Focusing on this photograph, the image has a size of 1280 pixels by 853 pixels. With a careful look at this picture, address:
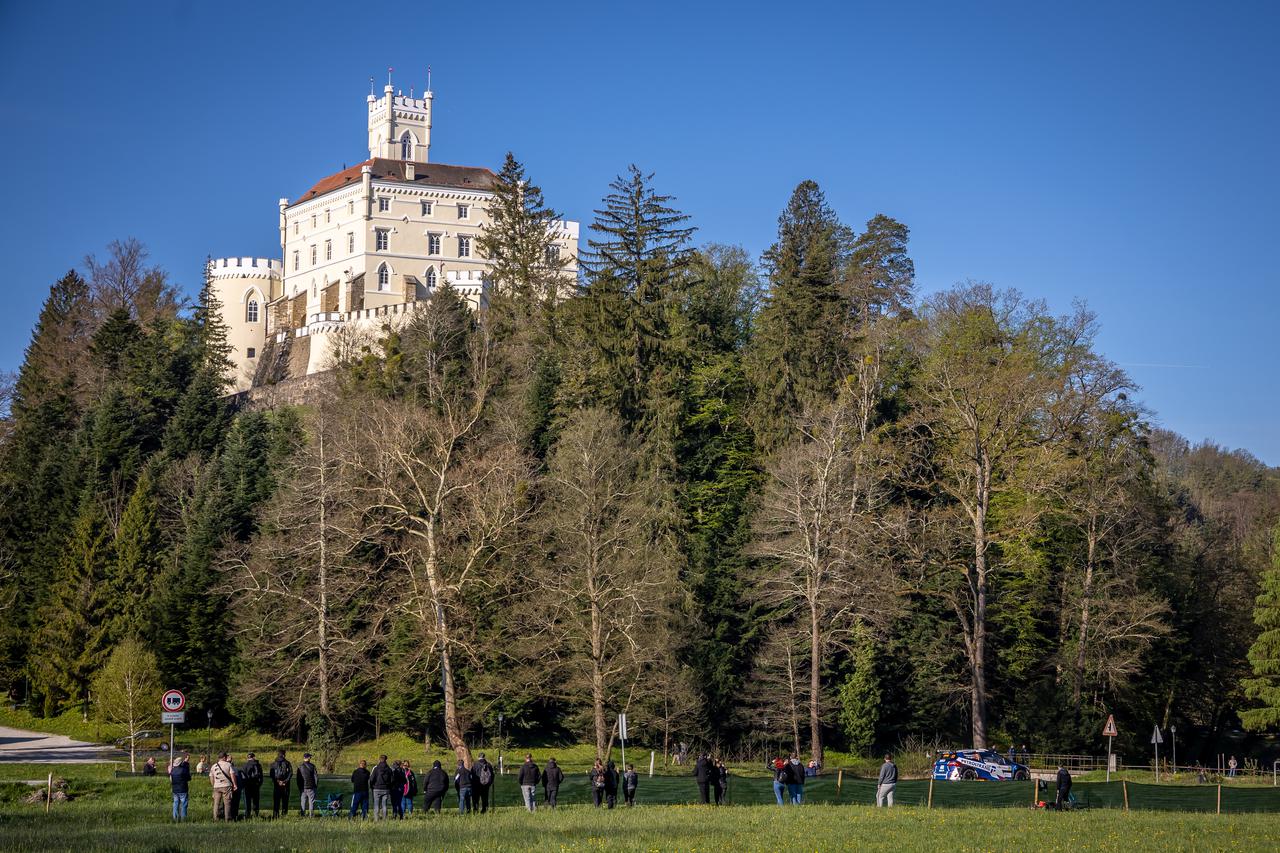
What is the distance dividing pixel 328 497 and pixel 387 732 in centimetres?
1010

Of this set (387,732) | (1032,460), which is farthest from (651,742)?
(1032,460)

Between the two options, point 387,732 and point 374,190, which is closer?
point 387,732

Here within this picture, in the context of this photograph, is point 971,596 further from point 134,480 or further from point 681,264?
point 134,480

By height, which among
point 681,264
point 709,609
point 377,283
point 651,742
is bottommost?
point 651,742

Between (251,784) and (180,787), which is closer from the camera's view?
(180,787)

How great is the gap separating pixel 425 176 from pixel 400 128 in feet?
61.6

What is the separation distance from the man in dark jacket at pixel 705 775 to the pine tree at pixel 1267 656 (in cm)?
3554

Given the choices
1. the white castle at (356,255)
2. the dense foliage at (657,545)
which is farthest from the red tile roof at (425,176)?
the dense foliage at (657,545)

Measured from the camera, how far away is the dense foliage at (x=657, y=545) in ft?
162

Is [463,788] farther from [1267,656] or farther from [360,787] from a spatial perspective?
[1267,656]

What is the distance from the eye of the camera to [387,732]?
53812 mm

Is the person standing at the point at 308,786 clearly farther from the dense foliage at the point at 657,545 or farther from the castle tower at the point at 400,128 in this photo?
the castle tower at the point at 400,128

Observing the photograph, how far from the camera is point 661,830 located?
24234 mm

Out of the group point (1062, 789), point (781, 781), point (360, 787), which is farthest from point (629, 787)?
point (1062, 789)
